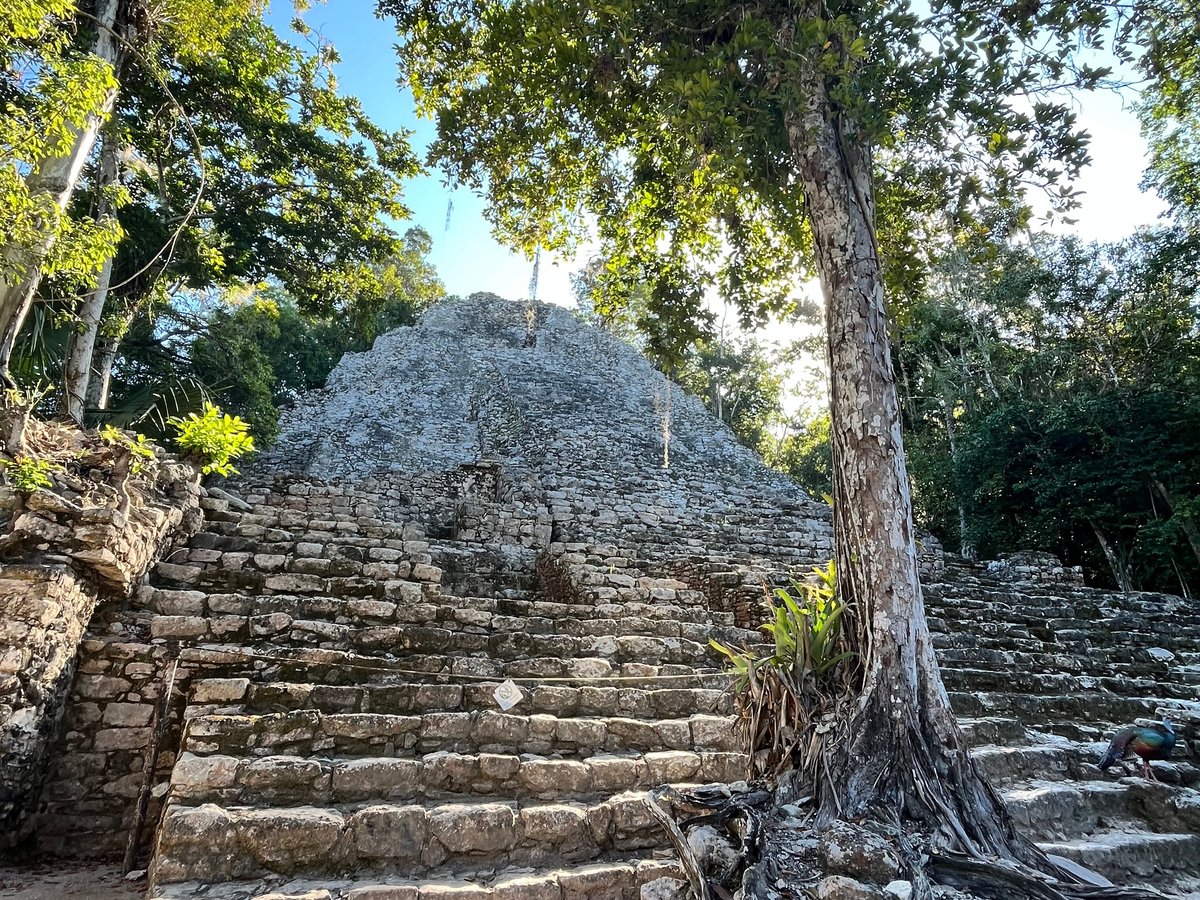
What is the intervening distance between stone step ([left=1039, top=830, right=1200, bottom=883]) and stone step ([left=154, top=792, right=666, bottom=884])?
175cm

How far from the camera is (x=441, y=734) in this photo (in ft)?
9.61

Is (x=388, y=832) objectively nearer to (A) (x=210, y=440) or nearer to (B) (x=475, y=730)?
(B) (x=475, y=730)

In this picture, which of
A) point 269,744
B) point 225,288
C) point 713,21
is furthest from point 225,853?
point 225,288

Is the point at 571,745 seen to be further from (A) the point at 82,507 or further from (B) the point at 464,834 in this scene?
(A) the point at 82,507

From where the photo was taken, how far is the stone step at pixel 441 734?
2.66 m

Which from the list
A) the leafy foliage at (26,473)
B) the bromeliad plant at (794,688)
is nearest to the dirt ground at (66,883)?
the leafy foliage at (26,473)

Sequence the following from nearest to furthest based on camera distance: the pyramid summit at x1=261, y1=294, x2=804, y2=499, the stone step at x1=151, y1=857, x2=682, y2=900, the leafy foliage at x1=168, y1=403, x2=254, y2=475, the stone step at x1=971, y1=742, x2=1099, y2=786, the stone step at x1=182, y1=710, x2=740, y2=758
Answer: the stone step at x1=151, y1=857, x2=682, y2=900
the stone step at x1=182, y1=710, x2=740, y2=758
the stone step at x1=971, y1=742, x2=1099, y2=786
the leafy foliage at x1=168, y1=403, x2=254, y2=475
the pyramid summit at x1=261, y1=294, x2=804, y2=499

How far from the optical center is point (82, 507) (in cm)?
331

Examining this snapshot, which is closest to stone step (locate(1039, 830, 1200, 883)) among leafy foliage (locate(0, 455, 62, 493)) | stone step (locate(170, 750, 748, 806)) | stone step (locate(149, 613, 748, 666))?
stone step (locate(170, 750, 748, 806))

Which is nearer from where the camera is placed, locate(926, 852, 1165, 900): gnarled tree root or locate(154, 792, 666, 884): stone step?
locate(926, 852, 1165, 900): gnarled tree root

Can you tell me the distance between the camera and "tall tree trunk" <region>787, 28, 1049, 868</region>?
2.20m

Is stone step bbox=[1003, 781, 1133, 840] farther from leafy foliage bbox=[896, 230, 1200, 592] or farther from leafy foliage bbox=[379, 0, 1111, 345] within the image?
leafy foliage bbox=[896, 230, 1200, 592]

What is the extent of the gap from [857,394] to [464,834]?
2.62 m

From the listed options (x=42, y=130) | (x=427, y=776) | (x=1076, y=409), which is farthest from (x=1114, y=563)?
(x=42, y=130)
